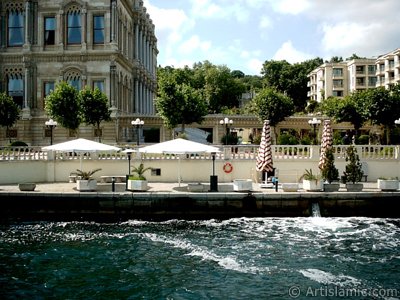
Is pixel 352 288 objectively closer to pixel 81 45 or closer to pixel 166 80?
pixel 166 80

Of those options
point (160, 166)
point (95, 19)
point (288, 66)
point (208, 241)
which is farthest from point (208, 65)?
point (208, 241)

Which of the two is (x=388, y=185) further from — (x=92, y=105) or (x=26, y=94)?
(x=26, y=94)

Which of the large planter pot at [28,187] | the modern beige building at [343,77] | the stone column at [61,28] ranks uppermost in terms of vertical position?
the modern beige building at [343,77]

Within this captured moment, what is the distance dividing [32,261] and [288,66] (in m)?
92.5

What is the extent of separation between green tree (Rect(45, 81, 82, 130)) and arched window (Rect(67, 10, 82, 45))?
9.48 m

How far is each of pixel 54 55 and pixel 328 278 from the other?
3951 cm

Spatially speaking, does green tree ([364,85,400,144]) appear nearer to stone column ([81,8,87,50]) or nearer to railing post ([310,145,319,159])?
railing post ([310,145,319,159])

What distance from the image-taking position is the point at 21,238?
1816 centimetres

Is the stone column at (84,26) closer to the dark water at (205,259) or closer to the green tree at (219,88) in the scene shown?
the dark water at (205,259)

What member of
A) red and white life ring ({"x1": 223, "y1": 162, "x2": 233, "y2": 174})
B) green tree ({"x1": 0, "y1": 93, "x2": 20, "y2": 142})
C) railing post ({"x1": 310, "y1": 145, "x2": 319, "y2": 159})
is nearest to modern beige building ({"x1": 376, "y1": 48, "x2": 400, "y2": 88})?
railing post ({"x1": 310, "y1": 145, "x2": 319, "y2": 159})

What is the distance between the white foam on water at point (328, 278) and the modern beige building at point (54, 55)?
34.3 metres

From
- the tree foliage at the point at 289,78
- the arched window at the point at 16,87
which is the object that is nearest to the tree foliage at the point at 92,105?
the arched window at the point at 16,87

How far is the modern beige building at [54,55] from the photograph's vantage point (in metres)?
46.2

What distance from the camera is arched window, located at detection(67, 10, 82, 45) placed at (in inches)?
1834
